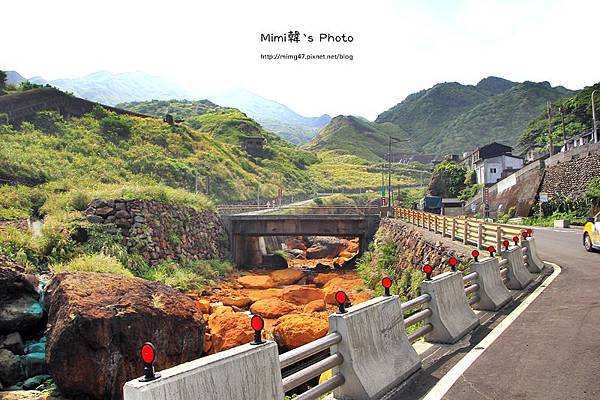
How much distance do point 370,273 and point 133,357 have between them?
61.9 feet

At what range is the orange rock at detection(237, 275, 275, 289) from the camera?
29.1m

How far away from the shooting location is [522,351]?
723cm

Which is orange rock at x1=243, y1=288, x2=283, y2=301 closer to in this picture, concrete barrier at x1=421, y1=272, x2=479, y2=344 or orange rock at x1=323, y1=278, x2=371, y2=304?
orange rock at x1=323, y1=278, x2=371, y2=304

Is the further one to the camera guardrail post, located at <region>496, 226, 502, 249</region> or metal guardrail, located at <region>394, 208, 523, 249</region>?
metal guardrail, located at <region>394, 208, 523, 249</region>

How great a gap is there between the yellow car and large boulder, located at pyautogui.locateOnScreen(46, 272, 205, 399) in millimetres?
14739

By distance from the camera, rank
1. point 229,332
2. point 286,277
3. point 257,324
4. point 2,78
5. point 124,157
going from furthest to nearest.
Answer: point 2,78, point 124,157, point 286,277, point 229,332, point 257,324

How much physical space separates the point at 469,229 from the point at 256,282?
47.4 ft

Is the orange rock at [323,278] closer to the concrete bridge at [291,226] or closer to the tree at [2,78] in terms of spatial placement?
the concrete bridge at [291,226]

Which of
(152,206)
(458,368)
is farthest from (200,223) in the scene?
(458,368)

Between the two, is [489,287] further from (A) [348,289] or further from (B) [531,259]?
(A) [348,289]

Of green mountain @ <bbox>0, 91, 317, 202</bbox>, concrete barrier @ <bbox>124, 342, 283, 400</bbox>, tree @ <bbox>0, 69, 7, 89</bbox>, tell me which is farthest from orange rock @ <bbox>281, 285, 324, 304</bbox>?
tree @ <bbox>0, 69, 7, 89</bbox>

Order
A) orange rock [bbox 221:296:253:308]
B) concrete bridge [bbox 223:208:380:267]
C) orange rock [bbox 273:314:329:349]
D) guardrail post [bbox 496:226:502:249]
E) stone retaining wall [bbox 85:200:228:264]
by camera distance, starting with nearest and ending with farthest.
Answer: orange rock [bbox 273:314:329:349] → guardrail post [bbox 496:226:502:249] → orange rock [bbox 221:296:253:308] → stone retaining wall [bbox 85:200:228:264] → concrete bridge [bbox 223:208:380:267]

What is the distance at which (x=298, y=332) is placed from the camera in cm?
1520

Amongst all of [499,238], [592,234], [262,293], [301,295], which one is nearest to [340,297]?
[499,238]
